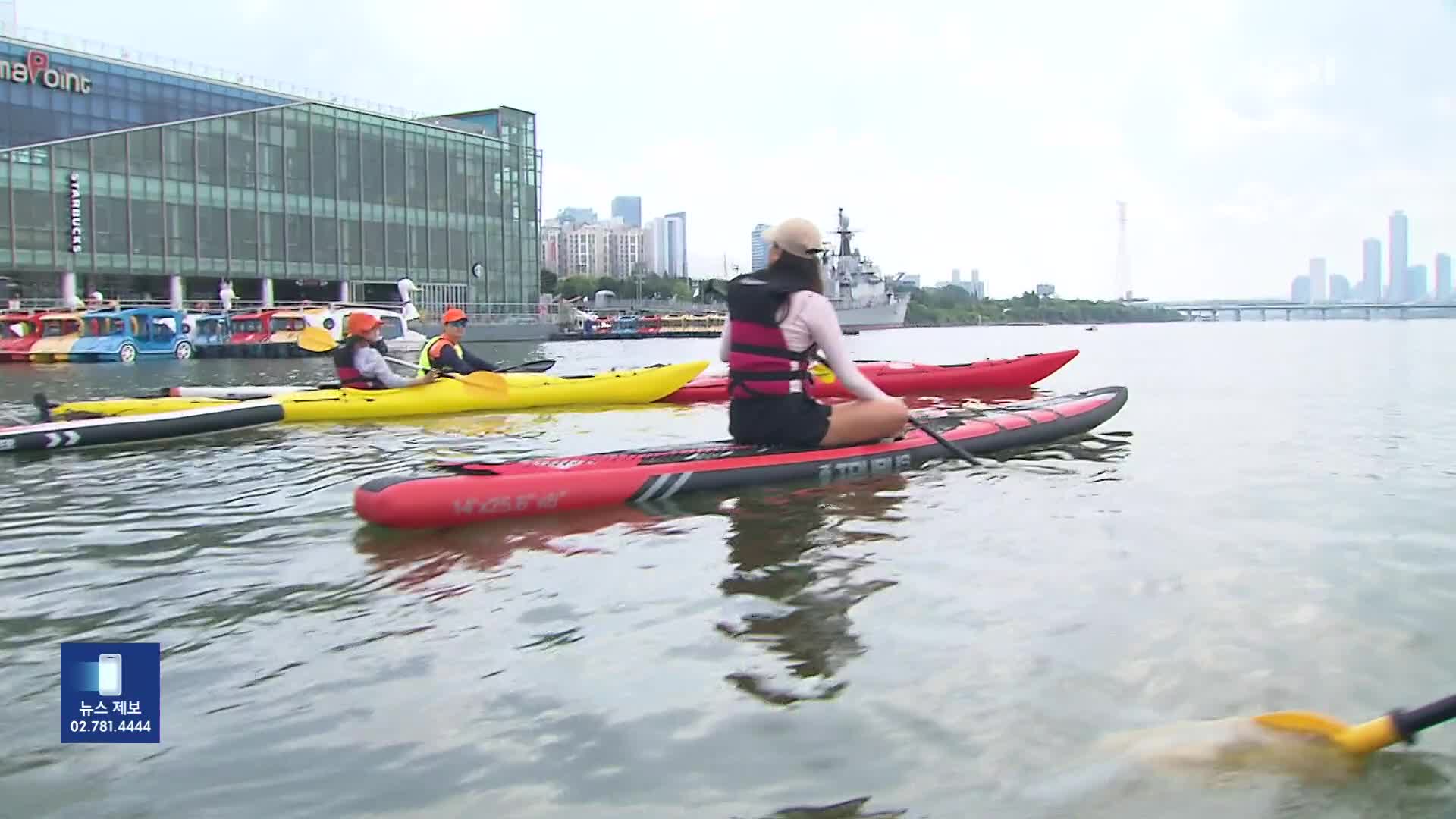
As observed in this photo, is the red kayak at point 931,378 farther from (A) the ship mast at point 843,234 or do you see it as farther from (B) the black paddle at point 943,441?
(A) the ship mast at point 843,234

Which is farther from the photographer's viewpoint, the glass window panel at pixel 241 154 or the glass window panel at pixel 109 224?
the glass window panel at pixel 241 154

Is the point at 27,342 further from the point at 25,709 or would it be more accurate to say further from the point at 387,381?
the point at 25,709

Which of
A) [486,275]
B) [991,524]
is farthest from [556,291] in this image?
[991,524]

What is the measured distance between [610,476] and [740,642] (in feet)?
9.29

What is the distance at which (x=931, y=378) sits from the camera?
16.0m

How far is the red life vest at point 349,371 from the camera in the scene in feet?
42.7

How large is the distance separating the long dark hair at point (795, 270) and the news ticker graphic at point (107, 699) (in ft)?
13.9

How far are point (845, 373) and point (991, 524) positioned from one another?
1.31m

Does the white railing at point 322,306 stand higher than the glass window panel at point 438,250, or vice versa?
the glass window panel at point 438,250

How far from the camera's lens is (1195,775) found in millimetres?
3281

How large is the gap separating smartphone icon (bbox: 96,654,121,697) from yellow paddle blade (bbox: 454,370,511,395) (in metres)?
10.1

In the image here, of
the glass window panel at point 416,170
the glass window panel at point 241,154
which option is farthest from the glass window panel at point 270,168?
the glass window panel at point 416,170

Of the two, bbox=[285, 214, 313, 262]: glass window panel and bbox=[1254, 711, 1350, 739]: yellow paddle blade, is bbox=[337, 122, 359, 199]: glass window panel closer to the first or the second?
bbox=[285, 214, 313, 262]: glass window panel

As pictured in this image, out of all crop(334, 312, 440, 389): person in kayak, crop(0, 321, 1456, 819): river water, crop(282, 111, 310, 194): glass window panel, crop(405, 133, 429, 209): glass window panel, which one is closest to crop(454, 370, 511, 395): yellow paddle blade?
crop(334, 312, 440, 389): person in kayak
